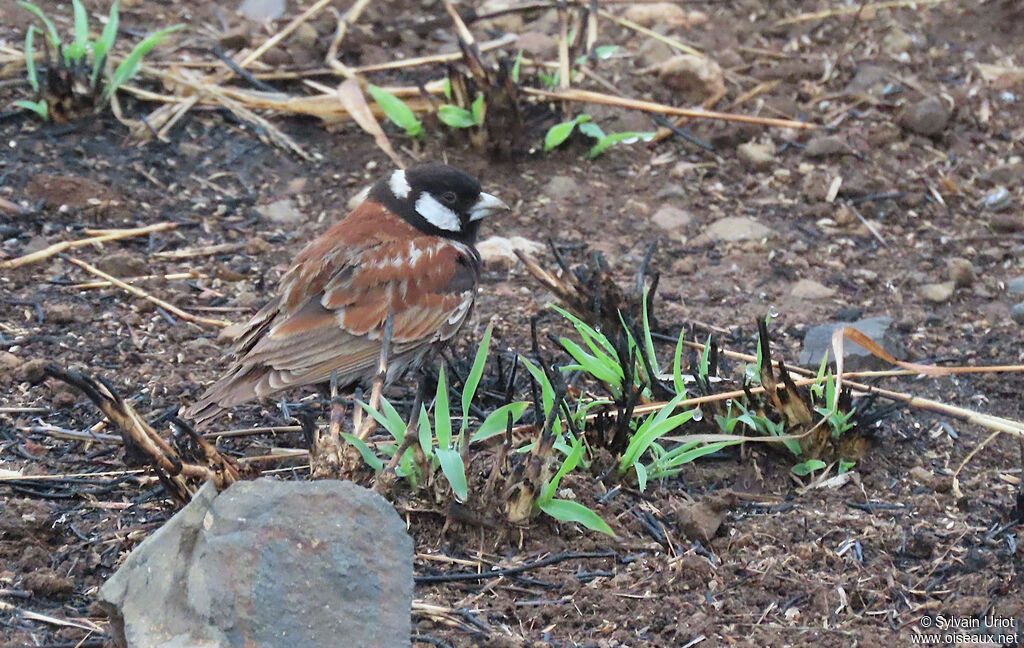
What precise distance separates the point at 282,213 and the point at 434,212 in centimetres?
116

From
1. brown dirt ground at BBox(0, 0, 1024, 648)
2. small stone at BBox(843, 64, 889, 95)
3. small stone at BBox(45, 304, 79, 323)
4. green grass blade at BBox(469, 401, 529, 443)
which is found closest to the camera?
brown dirt ground at BBox(0, 0, 1024, 648)

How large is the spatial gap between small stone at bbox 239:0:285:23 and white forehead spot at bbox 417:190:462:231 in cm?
279

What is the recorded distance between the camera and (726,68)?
23.5 feet

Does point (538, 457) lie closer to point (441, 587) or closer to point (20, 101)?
point (441, 587)

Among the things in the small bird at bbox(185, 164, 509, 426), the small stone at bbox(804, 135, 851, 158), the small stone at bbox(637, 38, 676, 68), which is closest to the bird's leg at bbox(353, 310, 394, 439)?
the small bird at bbox(185, 164, 509, 426)

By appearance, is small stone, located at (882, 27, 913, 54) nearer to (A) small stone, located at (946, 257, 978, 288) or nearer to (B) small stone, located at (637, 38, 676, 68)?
(B) small stone, located at (637, 38, 676, 68)

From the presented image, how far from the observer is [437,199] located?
16.8ft

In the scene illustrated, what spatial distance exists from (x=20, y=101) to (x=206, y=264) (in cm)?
148

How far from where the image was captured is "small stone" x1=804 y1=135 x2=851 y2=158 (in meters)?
6.48

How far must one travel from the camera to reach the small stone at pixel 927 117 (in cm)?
662

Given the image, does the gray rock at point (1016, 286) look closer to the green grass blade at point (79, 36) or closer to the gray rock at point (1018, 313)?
the gray rock at point (1018, 313)

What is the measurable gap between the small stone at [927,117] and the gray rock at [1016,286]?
139 cm

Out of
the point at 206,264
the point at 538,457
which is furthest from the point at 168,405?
the point at 538,457

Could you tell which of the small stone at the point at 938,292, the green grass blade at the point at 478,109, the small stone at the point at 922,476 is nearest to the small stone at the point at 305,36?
the green grass blade at the point at 478,109
